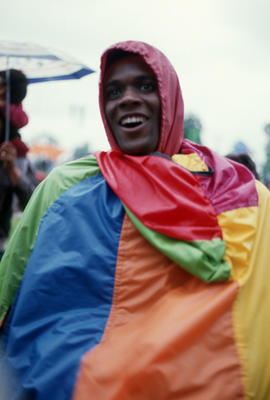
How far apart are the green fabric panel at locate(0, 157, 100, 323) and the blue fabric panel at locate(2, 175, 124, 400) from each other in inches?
2.2

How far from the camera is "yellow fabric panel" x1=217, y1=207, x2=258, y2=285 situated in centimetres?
164

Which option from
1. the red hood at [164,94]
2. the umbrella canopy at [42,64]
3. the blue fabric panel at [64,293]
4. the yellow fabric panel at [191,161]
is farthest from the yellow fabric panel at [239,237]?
the umbrella canopy at [42,64]

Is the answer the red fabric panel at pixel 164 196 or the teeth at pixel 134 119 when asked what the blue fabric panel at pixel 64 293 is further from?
the teeth at pixel 134 119

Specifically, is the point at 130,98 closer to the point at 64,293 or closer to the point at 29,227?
the point at 29,227

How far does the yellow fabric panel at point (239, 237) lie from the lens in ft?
5.40

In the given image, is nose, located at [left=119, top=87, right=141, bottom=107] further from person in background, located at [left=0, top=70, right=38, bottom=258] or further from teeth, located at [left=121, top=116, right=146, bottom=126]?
person in background, located at [left=0, top=70, right=38, bottom=258]

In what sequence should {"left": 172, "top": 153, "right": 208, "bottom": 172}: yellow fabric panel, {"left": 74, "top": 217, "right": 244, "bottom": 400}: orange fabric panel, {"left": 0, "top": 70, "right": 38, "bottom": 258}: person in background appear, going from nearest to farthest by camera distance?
{"left": 74, "top": 217, "right": 244, "bottom": 400}: orange fabric panel, {"left": 172, "top": 153, "right": 208, "bottom": 172}: yellow fabric panel, {"left": 0, "top": 70, "right": 38, "bottom": 258}: person in background

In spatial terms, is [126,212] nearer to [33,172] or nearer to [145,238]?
[145,238]

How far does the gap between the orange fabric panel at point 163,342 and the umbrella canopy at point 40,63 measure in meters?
2.51

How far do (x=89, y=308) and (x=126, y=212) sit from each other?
43cm

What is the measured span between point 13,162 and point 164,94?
4.96 feet

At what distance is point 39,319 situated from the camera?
168 centimetres

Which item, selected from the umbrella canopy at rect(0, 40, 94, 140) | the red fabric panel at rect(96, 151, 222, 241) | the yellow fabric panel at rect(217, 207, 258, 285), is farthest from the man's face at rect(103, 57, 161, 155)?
the umbrella canopy at rect(0, 40, 94, 140)

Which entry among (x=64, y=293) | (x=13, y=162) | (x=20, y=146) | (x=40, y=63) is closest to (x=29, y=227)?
(x=64, y=293)
